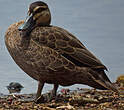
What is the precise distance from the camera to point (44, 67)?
5965 millimetres

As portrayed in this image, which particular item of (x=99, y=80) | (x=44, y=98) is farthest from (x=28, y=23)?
(x=99, y=80)

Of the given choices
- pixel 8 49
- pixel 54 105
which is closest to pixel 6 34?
pixel 8 49

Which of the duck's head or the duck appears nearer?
the duck

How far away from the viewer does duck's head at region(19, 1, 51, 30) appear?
6199 mm

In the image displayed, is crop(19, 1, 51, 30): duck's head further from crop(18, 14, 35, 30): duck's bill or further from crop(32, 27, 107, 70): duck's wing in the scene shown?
crop(32, 27, 107, 70): duck's wing

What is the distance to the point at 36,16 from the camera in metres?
6.25

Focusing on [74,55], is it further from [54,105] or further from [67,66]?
[54,105]

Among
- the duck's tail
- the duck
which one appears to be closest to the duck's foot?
the duck

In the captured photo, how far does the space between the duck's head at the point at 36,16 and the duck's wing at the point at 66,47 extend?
186 millimetres

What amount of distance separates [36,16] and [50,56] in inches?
38.3

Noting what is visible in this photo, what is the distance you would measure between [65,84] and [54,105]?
615mm

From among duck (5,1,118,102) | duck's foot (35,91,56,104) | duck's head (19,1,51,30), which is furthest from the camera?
duck's foot (35,91,56,104)

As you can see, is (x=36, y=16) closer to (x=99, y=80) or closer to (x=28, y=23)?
(x=28, y=23)

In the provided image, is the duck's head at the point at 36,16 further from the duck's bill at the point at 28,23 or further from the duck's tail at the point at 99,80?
the duck's tail at the point at 99,80
